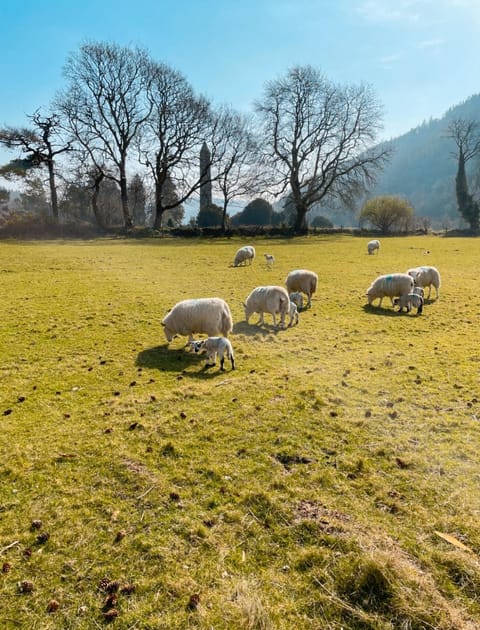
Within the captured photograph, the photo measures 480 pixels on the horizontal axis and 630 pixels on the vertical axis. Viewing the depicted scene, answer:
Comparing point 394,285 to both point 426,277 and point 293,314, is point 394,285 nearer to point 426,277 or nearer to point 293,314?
point 426,277

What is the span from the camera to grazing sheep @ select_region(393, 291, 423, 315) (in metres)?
13.5

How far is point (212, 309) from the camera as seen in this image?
935 centimetres

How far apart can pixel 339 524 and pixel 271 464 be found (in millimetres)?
1214

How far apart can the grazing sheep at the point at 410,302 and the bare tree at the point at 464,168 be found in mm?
Result: 63062

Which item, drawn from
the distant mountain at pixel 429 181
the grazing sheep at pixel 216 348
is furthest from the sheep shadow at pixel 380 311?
the distant mountain at pixel 429 181

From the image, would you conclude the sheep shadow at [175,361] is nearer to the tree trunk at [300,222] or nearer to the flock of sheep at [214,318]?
the flock of sheep at [214,318]

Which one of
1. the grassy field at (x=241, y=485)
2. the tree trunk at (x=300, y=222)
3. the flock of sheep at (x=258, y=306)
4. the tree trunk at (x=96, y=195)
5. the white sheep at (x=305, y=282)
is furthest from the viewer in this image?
the tree trunk at (x=300, y=222)

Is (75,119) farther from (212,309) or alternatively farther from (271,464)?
(271,464)

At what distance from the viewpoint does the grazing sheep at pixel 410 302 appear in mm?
13453

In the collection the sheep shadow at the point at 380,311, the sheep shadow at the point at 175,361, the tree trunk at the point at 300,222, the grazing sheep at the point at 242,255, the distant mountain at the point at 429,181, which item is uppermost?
the distant mountain at the point at 429,181

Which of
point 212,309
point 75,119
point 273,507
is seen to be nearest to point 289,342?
point 212,309

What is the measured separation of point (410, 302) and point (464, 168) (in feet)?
244

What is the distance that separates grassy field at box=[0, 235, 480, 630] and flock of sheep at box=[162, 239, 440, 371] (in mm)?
592

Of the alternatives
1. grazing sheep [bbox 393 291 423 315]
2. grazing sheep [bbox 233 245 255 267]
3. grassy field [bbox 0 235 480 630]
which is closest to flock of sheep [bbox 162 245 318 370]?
grassy field [bbox 0 235 480 630]
